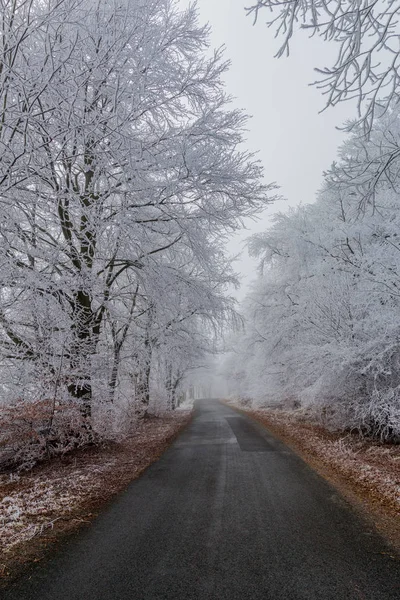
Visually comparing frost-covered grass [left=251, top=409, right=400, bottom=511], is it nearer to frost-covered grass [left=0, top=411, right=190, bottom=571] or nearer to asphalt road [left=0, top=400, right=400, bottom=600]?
asphalt road [left=0, top=400, right=400, bottom=600]

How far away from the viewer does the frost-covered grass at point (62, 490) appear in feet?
14.7

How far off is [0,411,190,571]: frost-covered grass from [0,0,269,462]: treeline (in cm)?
68

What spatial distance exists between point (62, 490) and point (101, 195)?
5.50 meters

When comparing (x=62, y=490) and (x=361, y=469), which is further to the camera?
(x=361, y=469)

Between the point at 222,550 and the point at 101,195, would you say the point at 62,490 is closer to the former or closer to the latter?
the point at 222,550

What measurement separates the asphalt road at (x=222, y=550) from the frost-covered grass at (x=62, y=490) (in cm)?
44

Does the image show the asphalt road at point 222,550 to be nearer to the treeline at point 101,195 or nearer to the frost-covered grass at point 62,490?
the frost-covered grass at point 62,490

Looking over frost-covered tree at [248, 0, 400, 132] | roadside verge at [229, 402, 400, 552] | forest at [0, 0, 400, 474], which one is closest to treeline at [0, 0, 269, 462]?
forest at [0, 0, 400, 474]

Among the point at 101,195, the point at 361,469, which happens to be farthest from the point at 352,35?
the point at 361,469

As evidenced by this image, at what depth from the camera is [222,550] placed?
3898 mm

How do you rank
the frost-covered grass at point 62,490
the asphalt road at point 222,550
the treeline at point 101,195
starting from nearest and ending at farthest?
the asphalt road at point 222,550 < the frost-covered grass at point 62,490 < the treeline at point 101,195

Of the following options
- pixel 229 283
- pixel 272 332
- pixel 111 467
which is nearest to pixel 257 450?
pixel 111 467

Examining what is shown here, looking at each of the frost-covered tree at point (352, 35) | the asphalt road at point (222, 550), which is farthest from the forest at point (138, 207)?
the asphalt road at point (222, 550)

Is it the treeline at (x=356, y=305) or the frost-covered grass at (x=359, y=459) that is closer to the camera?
the frost-covered grass at (x=359, y=459)
